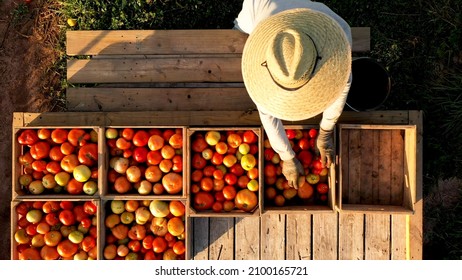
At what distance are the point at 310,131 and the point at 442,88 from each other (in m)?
1.77

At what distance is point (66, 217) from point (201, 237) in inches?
48.3

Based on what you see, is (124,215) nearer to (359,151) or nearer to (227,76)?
(227,76)

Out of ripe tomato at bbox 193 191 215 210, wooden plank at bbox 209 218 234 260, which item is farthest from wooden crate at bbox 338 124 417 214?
ripe tomato at bbox 193 191 215 210

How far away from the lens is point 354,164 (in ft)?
11.4

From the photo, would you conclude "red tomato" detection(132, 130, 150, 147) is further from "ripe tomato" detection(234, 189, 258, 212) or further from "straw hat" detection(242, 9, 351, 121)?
"straw hat" detection(242, 9, 351, 121)

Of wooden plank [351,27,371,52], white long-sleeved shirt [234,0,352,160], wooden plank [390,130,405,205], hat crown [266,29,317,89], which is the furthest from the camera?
wooden plank [351,27,371,52]

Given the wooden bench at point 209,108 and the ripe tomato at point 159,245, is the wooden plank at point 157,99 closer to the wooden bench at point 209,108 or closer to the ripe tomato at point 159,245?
the wooden bench at point 209,108

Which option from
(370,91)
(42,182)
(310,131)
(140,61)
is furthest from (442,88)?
(42,182)

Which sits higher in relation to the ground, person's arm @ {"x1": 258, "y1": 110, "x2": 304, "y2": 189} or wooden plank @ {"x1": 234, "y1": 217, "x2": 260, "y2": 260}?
person's arm @ {"x1": 258, "y1": 110, "x2": 304, "y2": 189}

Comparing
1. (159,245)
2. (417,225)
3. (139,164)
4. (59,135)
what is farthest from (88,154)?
(417,225)

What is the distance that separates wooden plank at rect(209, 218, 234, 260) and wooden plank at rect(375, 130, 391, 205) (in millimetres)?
1416

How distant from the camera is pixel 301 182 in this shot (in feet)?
10.8

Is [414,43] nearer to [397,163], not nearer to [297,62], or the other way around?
[397,163]

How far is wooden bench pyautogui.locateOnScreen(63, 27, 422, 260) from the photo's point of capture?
352 cm
